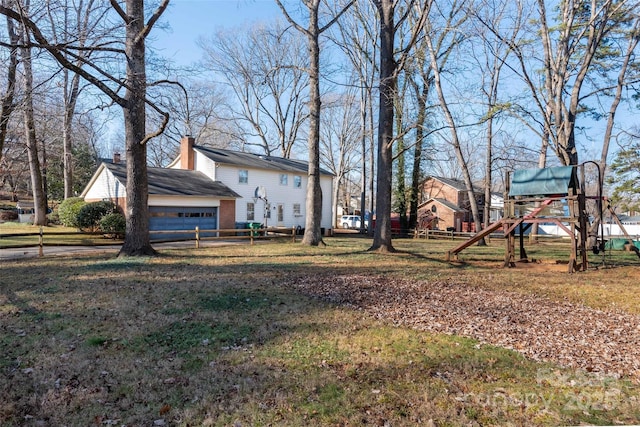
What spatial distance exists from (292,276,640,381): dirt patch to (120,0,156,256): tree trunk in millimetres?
6234

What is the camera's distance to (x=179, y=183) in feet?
79.3

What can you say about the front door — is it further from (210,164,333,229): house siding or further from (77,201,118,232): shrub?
(77,201,118,232): shrub

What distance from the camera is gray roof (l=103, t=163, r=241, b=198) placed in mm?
22344

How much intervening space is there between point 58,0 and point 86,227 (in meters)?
16.6

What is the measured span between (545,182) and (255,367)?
434 inches

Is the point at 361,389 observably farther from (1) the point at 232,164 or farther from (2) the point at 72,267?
(1) the point at 232,164

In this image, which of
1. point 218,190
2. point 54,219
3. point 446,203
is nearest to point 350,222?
point 446,203

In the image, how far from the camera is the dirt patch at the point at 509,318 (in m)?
4.68

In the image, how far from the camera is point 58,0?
786 centimetres

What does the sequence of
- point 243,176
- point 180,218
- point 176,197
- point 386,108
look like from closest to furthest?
point 386,108 → point 176,197 → point 180,218 → point 243,176

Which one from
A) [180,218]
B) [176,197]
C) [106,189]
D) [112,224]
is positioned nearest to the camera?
[112,224]

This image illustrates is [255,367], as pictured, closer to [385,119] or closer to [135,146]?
[135,146]

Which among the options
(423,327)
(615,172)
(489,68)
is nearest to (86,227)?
(423,327)

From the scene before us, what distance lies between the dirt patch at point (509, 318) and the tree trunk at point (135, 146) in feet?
20.5
